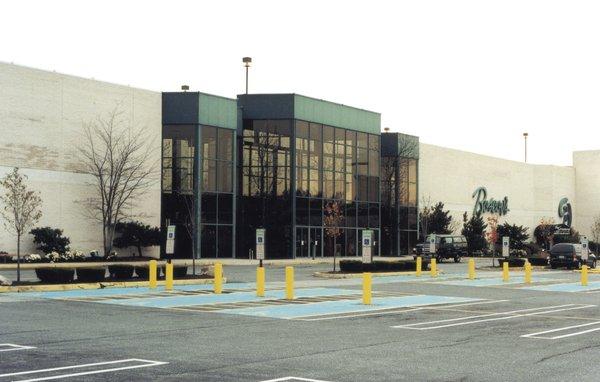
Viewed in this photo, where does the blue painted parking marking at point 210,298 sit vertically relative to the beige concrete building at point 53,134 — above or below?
below

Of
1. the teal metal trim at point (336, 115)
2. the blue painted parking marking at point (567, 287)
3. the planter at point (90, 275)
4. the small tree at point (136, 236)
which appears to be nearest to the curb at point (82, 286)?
the planter at point (90, 275)

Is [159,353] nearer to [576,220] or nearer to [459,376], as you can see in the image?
[459,376]

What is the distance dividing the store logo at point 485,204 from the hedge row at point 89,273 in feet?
177

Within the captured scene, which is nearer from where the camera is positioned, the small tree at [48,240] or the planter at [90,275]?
the planter at [90,275]

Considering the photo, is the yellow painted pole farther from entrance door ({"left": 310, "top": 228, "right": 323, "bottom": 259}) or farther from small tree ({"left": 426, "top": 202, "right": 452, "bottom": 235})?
small tree ({"left": 426, "top": 202, "right": 452, "bottom": 235})

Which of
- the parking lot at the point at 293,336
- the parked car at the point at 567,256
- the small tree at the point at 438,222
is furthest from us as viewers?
the small tree at the point at 438,222

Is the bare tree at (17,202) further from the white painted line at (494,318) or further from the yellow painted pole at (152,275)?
the white painted line at (494,318)

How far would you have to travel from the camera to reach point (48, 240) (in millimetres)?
42719

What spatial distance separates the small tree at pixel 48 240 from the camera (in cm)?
4259

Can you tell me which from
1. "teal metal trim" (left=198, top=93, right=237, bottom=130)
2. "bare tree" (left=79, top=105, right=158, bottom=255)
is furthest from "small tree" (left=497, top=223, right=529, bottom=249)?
"bare tree" (left=79, top=105, right=158, bottom=255)

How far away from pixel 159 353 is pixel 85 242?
35339mm

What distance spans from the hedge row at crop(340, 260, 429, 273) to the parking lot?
11.3 meters

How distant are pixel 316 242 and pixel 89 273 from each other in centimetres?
3095

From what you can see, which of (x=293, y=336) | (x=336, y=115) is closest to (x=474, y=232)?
(x=336, y=115)
